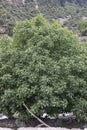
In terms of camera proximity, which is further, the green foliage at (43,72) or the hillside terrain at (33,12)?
the hillside terrain at (33,12)

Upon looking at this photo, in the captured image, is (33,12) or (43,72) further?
(33,12)

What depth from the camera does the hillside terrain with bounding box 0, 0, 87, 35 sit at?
2972 inches

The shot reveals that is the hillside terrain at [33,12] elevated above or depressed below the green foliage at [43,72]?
below

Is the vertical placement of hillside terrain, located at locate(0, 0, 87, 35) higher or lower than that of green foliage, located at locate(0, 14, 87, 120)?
lower

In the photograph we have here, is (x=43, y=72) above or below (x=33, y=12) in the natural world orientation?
above

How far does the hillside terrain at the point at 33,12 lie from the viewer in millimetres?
75500

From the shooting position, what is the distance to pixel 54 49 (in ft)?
67.9

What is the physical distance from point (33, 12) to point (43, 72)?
88446mm

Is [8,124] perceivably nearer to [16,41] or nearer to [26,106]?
[26,106]

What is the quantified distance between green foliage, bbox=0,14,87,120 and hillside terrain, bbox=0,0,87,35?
46.8 meters

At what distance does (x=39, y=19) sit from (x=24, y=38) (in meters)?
1.57

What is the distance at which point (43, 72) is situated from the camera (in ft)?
62.6

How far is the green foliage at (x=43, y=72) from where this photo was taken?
18.8 metres

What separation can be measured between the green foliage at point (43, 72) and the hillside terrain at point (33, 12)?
4677 centimetres
